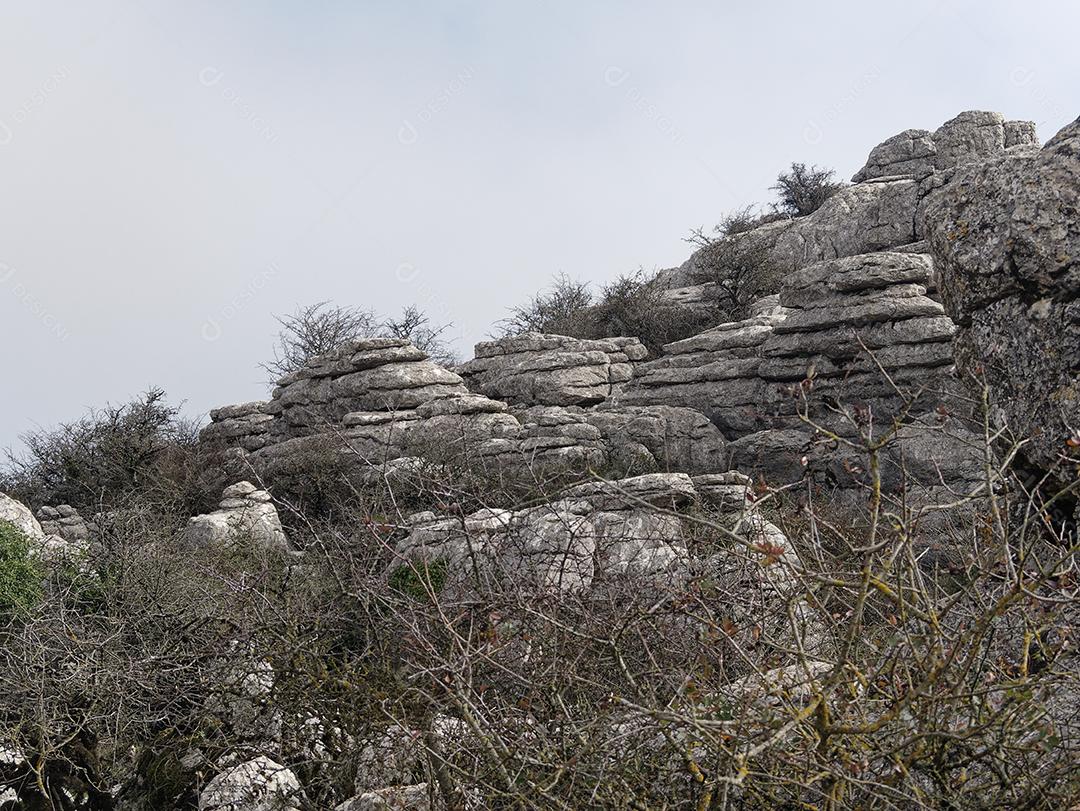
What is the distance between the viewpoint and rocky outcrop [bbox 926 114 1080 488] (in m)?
5.00

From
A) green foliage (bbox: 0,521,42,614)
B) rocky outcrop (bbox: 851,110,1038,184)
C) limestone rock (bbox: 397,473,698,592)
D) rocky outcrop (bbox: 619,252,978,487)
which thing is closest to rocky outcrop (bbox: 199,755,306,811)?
limestone rock (bbox: 397,473,698,592)

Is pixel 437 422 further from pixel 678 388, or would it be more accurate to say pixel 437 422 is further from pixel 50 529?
pixel 50 529

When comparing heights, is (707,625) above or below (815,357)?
above

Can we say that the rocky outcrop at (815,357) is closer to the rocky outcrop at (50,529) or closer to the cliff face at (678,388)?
the cliff face at (678,388)

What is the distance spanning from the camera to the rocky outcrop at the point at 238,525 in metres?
15.7

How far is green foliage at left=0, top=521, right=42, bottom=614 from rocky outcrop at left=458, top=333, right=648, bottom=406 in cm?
1317

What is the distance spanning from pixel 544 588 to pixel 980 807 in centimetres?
176

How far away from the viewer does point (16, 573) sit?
11.8 metres

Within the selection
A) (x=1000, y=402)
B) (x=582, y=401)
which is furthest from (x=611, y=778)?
(x=582, y=401)

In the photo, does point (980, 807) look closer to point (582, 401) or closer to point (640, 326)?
point (582, 401)

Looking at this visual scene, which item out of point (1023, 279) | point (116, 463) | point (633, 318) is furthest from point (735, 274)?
point (1023, 279)

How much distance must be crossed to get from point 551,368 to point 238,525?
10.4 m

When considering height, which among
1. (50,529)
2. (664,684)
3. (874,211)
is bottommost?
(50,529)

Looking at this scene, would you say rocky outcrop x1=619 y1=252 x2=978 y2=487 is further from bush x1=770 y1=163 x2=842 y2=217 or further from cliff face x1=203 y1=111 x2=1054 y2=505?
bush x1=770 y1=163 x2=842 y2=217
